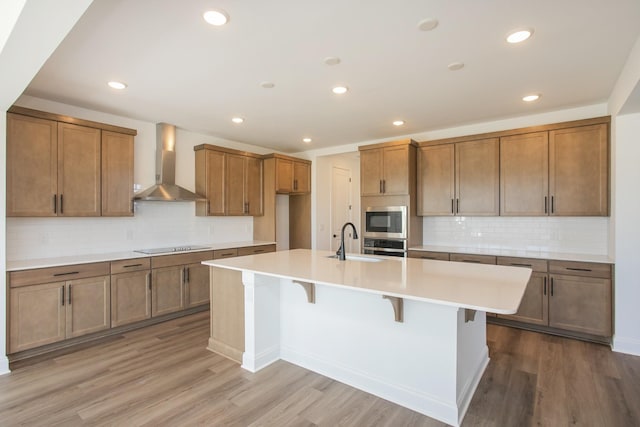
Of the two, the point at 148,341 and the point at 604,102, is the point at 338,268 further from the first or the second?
the point at 604,102

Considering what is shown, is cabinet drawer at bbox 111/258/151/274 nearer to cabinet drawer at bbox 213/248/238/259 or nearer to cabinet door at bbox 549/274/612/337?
cabinet drawer at bbox 213/248/238/259

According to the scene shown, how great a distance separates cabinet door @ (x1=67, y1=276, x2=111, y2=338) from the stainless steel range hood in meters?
1.24

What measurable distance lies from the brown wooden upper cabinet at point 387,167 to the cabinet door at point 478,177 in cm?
65

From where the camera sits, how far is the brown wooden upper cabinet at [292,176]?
549 centimetres

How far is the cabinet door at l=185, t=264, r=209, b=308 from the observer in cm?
418

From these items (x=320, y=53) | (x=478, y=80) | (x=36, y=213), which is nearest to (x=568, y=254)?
(x=478, y=80)

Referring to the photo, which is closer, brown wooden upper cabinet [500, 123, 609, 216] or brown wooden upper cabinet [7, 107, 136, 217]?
brown wooden upper cabinet [7, 107, 136, 217]

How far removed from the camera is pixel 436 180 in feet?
15.0

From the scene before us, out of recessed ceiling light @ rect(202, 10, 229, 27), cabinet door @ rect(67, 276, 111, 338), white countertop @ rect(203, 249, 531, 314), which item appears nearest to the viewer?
white countertop @ rect(203, 249, 531, 314)

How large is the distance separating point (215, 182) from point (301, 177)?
1.60m

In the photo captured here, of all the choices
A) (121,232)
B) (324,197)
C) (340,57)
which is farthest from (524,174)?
(121,232)

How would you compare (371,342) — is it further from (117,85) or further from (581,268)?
(117,85)

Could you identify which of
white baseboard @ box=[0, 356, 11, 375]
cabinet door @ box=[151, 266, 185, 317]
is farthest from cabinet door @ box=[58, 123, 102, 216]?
white baseboard @ box=[0, 356, 11, 375]

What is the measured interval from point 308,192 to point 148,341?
11.5ft
